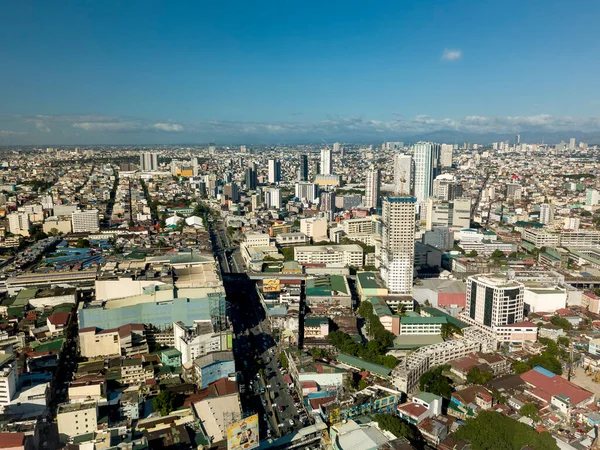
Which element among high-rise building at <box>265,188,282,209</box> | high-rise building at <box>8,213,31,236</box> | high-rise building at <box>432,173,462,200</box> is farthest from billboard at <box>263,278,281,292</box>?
high-rise building at <box>265,188,282,209</box>

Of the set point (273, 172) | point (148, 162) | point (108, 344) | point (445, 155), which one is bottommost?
point (108, 344)

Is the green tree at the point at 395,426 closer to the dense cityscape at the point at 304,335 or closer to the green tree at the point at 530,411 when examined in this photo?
the dense cityscape at the point at 304,335

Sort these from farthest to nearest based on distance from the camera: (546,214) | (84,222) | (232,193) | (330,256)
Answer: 1. (232,193)
2. (546,214)
3. (84,222)
4. (330,256)

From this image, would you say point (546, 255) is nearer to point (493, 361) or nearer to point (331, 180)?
point (493, 361)

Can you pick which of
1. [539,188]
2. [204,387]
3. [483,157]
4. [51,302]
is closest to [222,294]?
[204,387]

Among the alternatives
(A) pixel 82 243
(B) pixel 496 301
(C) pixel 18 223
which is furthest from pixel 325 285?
(C) pixel 18 223

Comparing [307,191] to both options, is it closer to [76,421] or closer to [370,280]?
[370,280]
